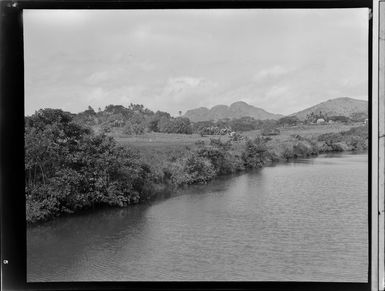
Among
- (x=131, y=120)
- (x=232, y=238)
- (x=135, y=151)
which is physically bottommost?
(x=232, y=238)

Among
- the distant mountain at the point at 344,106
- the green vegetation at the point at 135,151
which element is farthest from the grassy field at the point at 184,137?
the distant mountain at the point at 344,106

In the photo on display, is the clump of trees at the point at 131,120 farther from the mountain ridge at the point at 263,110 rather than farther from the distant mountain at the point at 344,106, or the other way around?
the distant mountain at the point at 344,106

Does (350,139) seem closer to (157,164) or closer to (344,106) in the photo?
(344,106)

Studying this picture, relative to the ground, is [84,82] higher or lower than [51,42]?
lower

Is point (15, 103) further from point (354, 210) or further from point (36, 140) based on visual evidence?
point (354, 210)

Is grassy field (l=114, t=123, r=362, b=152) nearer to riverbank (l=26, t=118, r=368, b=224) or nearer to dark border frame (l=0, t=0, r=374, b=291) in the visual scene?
riverbank (l=26, t=118, r=368, b=224)

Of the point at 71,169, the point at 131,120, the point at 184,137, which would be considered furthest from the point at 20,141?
the point at 184,137

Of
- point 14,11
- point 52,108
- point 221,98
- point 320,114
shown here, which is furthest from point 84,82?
point 320,114
